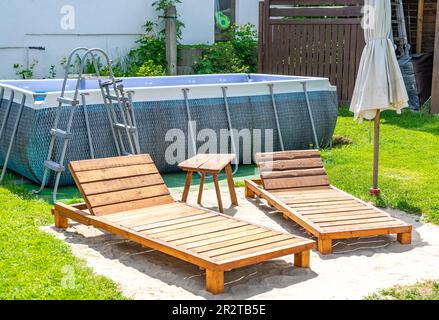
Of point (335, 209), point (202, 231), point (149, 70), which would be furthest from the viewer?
point (149, 70)

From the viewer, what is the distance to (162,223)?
6062mm

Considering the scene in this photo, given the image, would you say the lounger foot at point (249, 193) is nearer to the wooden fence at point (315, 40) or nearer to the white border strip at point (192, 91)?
the white border strip at point (192, 91)

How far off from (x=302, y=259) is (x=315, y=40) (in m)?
9.46

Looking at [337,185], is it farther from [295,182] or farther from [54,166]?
[54,166]

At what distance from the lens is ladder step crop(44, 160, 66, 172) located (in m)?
7.45

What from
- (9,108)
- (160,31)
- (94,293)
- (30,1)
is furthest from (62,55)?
(94,293)

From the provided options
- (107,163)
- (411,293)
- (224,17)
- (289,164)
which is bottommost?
(411,293)

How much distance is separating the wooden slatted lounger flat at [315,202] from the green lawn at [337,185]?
0.67 metres

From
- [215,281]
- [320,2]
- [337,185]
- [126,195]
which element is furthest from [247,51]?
[215,281]

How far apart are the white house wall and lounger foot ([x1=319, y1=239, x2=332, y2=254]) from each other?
9782 mm

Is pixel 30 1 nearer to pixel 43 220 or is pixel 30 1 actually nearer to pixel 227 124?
pixel 227 124

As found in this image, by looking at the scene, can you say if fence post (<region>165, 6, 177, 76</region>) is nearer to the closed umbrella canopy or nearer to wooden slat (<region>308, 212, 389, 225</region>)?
the closed umbrella canopy

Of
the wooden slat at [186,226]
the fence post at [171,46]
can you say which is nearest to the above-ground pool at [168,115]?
the wooden slat at [186,226]
